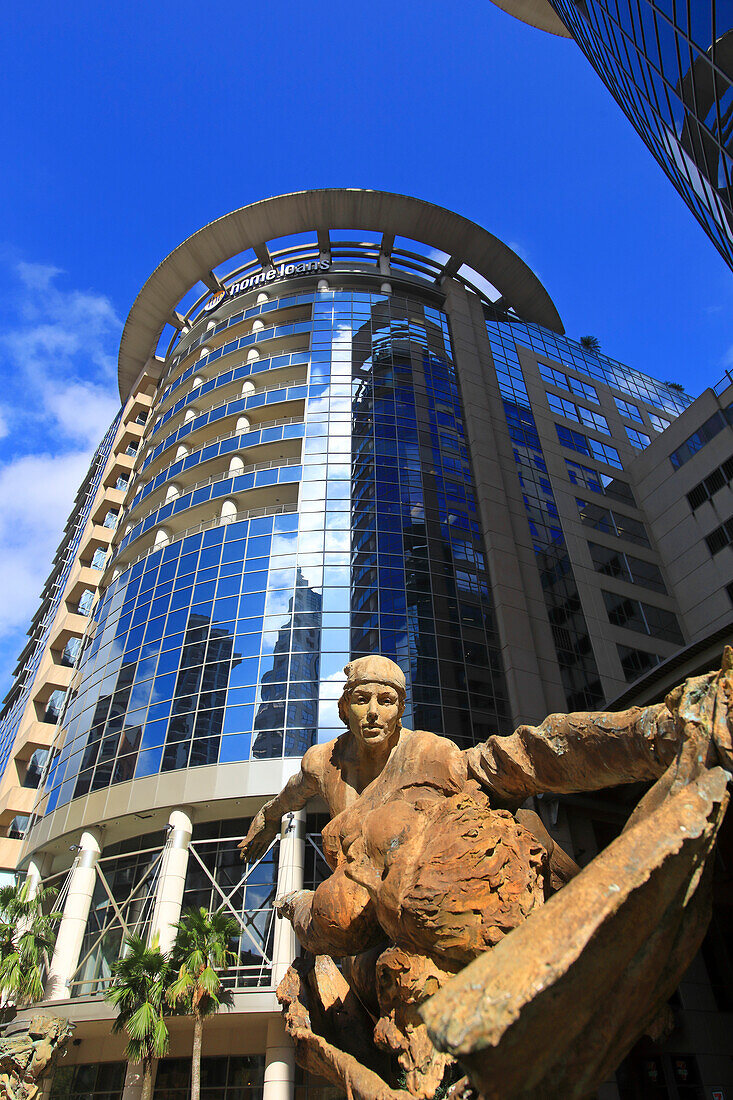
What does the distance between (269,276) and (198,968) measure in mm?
40675

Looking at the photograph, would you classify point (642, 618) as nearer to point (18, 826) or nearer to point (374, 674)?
point (18, 826)

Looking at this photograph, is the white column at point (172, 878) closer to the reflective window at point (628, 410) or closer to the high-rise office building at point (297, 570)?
the high-rise office building at point (297, 570)

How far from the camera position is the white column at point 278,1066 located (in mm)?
18375

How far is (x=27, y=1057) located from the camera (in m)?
14.3

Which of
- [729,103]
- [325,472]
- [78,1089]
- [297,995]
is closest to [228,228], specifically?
[325,472]

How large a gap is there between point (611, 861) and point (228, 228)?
166 feet

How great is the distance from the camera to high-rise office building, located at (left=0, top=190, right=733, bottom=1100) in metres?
23.4

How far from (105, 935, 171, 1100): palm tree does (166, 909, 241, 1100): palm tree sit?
14.1 inches

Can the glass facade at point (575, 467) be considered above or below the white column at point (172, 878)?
above

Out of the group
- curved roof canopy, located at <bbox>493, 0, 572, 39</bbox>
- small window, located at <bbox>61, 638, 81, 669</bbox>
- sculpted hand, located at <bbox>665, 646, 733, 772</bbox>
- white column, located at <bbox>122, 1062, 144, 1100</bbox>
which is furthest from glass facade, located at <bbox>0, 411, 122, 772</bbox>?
sculpted hand, located at <bbox>665, 646, 733, 772</bbox>

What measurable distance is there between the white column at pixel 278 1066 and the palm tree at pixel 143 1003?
10.9 ft

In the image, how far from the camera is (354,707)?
452 centimetres

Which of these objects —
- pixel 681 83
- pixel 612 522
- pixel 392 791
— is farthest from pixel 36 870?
pixel 681 83

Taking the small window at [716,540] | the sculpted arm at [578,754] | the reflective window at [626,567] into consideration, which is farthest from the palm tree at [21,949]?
the small window at [716,540]
